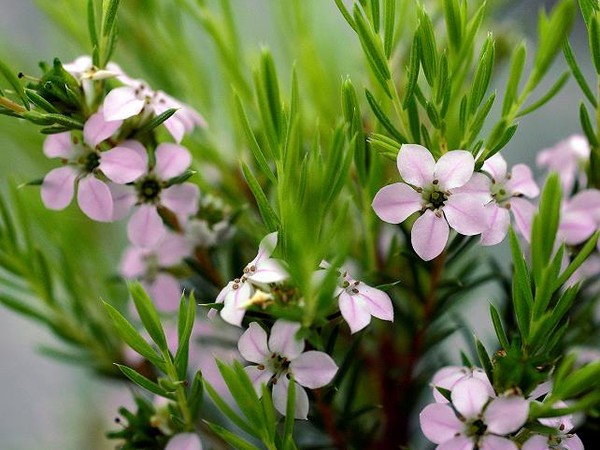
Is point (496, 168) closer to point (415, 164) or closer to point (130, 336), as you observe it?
point (415, 164)

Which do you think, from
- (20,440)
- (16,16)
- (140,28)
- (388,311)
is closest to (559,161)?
(388,311)

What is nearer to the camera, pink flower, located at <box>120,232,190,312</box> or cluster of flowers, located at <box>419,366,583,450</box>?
cluster of flowers, located at <box>419,366,583,450</box>

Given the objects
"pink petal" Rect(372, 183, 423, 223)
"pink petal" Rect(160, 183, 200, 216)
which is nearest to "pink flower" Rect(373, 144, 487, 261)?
"pink petal" Rect(372, 183, 423, 223)

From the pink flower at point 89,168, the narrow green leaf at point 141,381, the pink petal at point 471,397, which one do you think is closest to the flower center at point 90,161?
the pink flower at point 89,168

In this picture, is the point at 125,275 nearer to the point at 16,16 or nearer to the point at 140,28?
the point at 140,28

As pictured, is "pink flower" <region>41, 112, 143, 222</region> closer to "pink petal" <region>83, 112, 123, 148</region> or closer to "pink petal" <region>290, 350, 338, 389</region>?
"pink petal" <region>83, 112, 123, 148</region>

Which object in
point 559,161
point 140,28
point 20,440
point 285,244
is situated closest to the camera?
point 285,244

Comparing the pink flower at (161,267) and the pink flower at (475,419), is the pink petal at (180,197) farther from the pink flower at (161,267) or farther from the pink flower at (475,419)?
the pink flower at (475,419)
